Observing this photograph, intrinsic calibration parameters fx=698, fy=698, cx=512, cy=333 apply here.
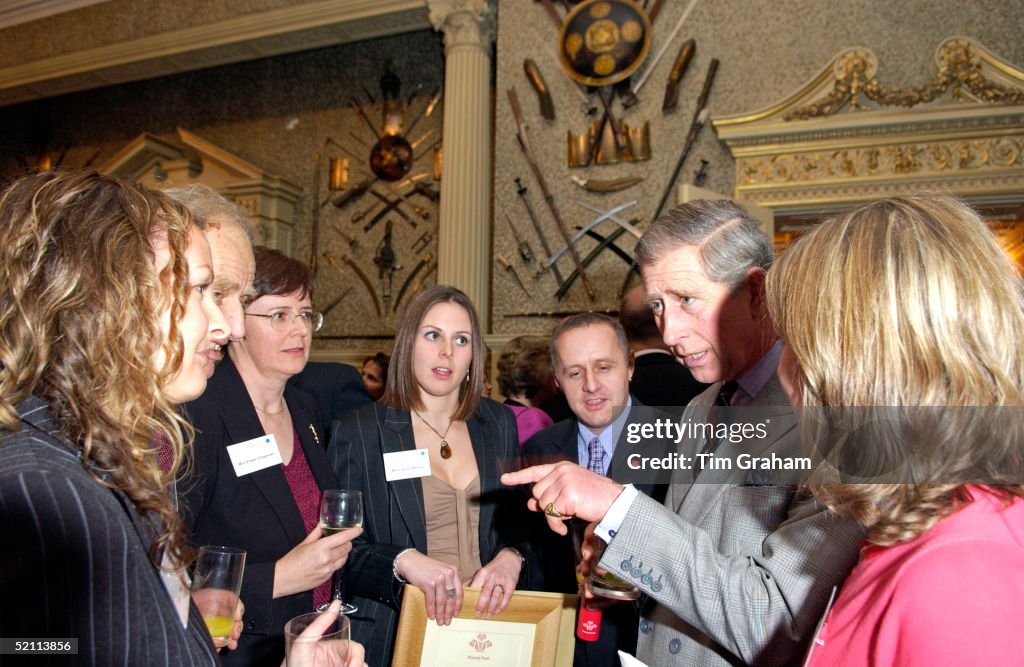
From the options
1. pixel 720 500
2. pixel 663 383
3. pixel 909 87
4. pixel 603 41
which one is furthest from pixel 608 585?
pixel 603 41

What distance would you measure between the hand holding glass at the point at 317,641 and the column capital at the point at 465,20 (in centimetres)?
568

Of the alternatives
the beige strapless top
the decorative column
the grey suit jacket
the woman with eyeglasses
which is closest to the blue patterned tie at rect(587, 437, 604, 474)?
the beige strapless top

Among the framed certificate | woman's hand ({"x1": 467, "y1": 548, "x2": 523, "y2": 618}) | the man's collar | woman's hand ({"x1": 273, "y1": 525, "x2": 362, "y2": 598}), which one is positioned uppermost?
the man's collar

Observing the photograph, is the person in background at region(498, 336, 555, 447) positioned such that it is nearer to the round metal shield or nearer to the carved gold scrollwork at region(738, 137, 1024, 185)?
the carved gold scrollwork at region(738, 137, 1024, 185)

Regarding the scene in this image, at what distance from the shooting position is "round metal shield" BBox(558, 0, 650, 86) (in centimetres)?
528

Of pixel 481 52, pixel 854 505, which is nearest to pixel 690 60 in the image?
pixel 481 52

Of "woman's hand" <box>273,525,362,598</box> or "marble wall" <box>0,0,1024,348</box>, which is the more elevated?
"marble wall" <box>0,0,1024,348</box>

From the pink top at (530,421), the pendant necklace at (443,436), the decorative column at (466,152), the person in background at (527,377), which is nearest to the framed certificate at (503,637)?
the pendant necklace at (443,436)

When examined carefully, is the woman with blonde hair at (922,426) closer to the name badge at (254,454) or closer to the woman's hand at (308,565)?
the woman's hand at (308,565)

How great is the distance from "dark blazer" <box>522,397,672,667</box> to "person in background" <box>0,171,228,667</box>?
1.13 meters

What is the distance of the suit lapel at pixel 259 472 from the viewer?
1.78 m

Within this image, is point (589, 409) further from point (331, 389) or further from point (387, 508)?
point (331, 389)

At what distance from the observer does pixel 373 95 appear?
7426 millimetres

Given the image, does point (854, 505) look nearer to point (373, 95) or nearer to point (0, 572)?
point (0, 572)
